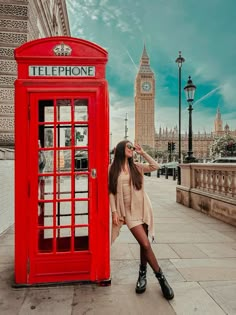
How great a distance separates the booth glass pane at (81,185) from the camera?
132 inches

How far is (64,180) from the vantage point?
3.46 metres

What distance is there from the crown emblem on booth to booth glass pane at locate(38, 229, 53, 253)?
89.8 inches

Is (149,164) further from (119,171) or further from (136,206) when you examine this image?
(136,206)

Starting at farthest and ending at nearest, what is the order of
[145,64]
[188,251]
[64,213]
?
1. [145,64]
2. [188,251]
3. [64,213]

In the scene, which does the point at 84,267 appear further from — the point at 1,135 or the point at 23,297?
the point at 1,135

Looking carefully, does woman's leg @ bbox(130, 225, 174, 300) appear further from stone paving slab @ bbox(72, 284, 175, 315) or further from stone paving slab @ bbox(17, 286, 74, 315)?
stone paving slab @ bbox(17, 286, 74, 315)

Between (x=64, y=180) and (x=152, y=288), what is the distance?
1749mm

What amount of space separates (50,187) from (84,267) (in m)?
1.12

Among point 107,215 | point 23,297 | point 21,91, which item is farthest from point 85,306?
point 21,91

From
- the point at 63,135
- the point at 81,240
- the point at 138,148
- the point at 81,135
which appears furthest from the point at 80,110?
the point at 81,240

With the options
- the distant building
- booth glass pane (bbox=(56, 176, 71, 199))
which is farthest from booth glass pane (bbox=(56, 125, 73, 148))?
the distant building

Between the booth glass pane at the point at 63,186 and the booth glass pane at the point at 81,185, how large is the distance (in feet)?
0.36

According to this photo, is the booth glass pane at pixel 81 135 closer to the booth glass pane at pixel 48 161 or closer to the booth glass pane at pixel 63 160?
the booth glass pane at pixel 63 160

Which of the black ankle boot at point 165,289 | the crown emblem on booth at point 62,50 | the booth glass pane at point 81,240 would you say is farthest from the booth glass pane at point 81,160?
the black ankle boot at point 165,289
